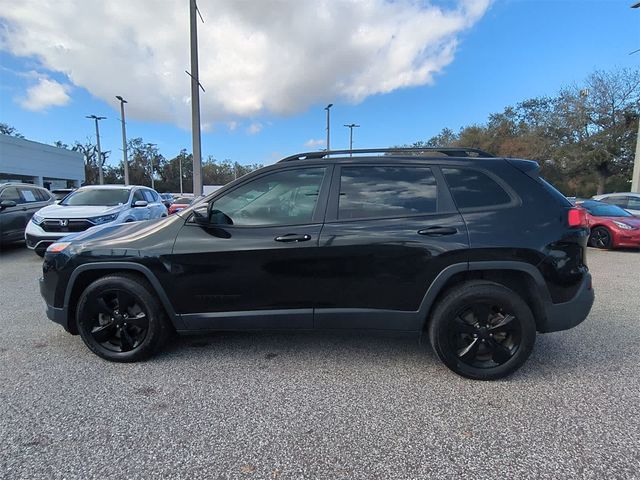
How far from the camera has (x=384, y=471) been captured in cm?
209

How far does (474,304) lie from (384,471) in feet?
4.83

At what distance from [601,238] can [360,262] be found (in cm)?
991

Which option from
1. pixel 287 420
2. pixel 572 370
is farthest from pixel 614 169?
pixel 287 420

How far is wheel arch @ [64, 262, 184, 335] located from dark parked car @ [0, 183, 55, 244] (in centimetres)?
727

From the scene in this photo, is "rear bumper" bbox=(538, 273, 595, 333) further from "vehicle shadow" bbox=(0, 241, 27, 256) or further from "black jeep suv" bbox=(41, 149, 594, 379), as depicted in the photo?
"vehicle shadow" bbox=(0, 241, 27, 256)

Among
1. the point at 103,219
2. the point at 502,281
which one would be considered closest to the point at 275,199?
the point at 502,281

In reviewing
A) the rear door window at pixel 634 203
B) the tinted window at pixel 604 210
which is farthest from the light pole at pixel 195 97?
the rear door window at pixel 634 203

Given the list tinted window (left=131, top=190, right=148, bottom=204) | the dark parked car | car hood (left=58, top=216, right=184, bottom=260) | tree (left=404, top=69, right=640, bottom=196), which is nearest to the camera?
car hood (left=58, top=216, right=184, bottom=260)

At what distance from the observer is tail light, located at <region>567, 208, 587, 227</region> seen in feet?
9.91

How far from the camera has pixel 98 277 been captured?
3.36 metres

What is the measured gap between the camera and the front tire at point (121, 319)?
3.24 metres

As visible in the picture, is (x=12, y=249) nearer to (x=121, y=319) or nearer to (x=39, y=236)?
(x=39, y=236)

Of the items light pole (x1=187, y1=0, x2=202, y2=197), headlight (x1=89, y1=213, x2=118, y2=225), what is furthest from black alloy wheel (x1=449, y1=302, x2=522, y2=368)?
light pole (x1=187, y1=0, x2=202, y2=197)

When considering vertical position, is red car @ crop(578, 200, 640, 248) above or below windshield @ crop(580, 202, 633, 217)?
below
